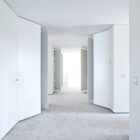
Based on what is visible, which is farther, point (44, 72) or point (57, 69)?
point (57, 69)

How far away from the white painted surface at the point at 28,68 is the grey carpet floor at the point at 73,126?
Answer: 324 mm

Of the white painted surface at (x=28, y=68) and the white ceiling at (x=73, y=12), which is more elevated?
the white ceiling at (x=73, y=12)

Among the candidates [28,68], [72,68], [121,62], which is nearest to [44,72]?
[28,68]

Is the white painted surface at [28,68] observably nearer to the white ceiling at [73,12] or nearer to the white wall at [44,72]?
the white ceiling at [73,12]

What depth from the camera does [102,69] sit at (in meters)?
7.25

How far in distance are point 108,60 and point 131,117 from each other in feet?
12.6

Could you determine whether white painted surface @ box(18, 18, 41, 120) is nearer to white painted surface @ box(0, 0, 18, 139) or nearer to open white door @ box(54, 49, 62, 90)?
white painted surface @ box(0, 0, 18, 139)

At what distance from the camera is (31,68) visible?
19.0 feet

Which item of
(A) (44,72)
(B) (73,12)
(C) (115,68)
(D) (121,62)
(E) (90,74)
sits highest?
(B) (73,12)

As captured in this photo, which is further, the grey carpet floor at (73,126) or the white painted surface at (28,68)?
the white painted surface at (28,68)

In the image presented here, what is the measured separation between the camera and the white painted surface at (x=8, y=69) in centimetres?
396

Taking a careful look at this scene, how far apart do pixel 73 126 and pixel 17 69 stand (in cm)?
181

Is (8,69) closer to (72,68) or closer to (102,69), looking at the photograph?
(102,69)

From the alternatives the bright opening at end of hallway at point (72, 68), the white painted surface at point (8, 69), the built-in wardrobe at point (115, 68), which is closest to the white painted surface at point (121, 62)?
the built-in wardrobe at point (115, 68)
